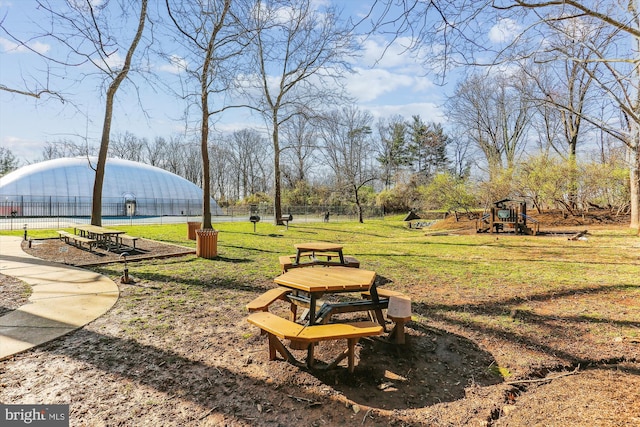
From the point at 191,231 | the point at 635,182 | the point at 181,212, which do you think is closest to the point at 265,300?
the point at 191,231

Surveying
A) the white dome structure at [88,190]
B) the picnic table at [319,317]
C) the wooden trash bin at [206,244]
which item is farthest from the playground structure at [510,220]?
the white dome structure at [88,190]

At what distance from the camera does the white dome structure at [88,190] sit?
3241cm

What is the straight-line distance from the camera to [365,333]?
2.73m

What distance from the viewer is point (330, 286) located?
3.17 m

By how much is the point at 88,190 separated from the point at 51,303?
3826cm

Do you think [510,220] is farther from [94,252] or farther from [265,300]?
[94,252]

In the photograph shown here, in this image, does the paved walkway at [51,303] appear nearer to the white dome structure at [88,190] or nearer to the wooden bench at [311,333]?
the wooden bench at [311,333]

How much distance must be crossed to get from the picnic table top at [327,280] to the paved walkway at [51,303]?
2.60 metres

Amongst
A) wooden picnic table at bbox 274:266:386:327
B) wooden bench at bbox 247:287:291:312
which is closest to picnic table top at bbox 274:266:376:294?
wooden picnic table at bbox 274:266:386:327

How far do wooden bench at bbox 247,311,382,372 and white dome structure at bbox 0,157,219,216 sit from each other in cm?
2833

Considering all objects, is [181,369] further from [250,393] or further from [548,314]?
[548,314]

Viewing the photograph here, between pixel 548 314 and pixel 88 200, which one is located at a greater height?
pixel 88 200

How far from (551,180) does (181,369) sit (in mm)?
22784

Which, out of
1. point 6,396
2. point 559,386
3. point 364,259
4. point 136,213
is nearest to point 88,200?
point 136,213
